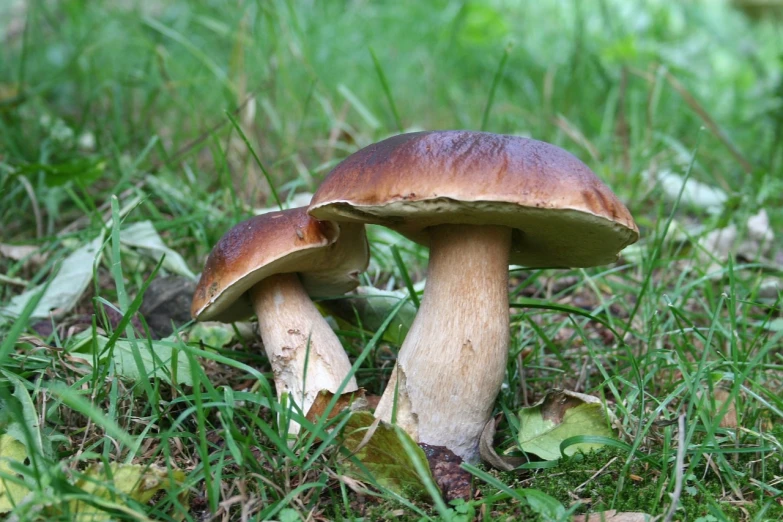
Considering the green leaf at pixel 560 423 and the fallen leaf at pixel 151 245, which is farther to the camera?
the fallen leaf at pixel 151 245

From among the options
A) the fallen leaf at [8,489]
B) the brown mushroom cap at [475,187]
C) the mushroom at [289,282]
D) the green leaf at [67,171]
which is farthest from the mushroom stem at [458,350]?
the green leaf at [67,171]

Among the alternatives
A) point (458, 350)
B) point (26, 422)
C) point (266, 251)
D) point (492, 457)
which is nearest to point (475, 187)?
point (458, 350)

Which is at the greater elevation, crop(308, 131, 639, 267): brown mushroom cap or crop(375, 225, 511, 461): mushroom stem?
crop(308, 131, 639, 267): brown mushroom cap

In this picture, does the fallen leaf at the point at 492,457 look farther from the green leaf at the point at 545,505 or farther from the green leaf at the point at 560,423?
the green leaf at the point at 545,505

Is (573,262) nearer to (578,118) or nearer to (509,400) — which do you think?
(509,400)

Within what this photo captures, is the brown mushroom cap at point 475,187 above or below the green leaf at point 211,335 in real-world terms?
above

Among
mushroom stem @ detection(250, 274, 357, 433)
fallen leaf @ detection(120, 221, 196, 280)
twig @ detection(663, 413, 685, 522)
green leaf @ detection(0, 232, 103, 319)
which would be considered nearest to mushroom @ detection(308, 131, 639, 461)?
mushroom stem @ detection(250, 274, 357, 433)

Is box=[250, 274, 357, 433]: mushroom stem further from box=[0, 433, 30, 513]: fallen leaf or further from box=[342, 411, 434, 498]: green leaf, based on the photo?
box=[0, 433, 30, 513]: fallen leaf
